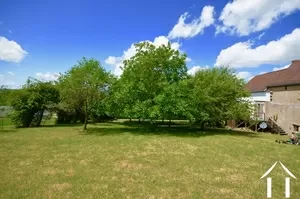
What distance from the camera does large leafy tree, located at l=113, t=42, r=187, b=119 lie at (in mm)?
19797

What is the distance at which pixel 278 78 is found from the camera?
30781 millimetres

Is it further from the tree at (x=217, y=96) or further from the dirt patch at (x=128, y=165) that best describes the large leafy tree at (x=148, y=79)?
the dirt patch at (x=128, y=165)

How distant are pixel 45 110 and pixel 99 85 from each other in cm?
984

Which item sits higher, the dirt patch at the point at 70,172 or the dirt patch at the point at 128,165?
the dirt patch at the point at 128,165

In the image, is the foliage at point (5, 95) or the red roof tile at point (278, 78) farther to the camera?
the red roof tile at point (278, 78)

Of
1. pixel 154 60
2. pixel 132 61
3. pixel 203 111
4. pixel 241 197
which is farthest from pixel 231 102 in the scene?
pixel 241 197

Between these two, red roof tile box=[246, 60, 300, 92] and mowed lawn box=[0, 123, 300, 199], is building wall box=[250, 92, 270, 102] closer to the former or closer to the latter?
red roof tile box=[246, 60, 300, 92]

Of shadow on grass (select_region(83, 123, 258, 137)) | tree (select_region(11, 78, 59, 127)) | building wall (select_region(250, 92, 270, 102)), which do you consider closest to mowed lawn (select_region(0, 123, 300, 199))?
shadow on grass (select_region(83, 123, 258, 137))

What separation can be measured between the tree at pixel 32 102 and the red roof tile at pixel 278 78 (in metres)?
26.1

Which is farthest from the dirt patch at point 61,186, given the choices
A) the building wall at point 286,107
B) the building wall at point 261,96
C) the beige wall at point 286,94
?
the building wall at point 261,96

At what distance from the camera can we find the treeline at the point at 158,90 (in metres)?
19.9

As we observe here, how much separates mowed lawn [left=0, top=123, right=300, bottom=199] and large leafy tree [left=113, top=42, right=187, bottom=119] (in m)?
5.30

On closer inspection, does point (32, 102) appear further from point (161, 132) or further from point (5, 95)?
point (161, 132)

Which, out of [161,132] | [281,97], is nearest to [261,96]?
[281,97]
